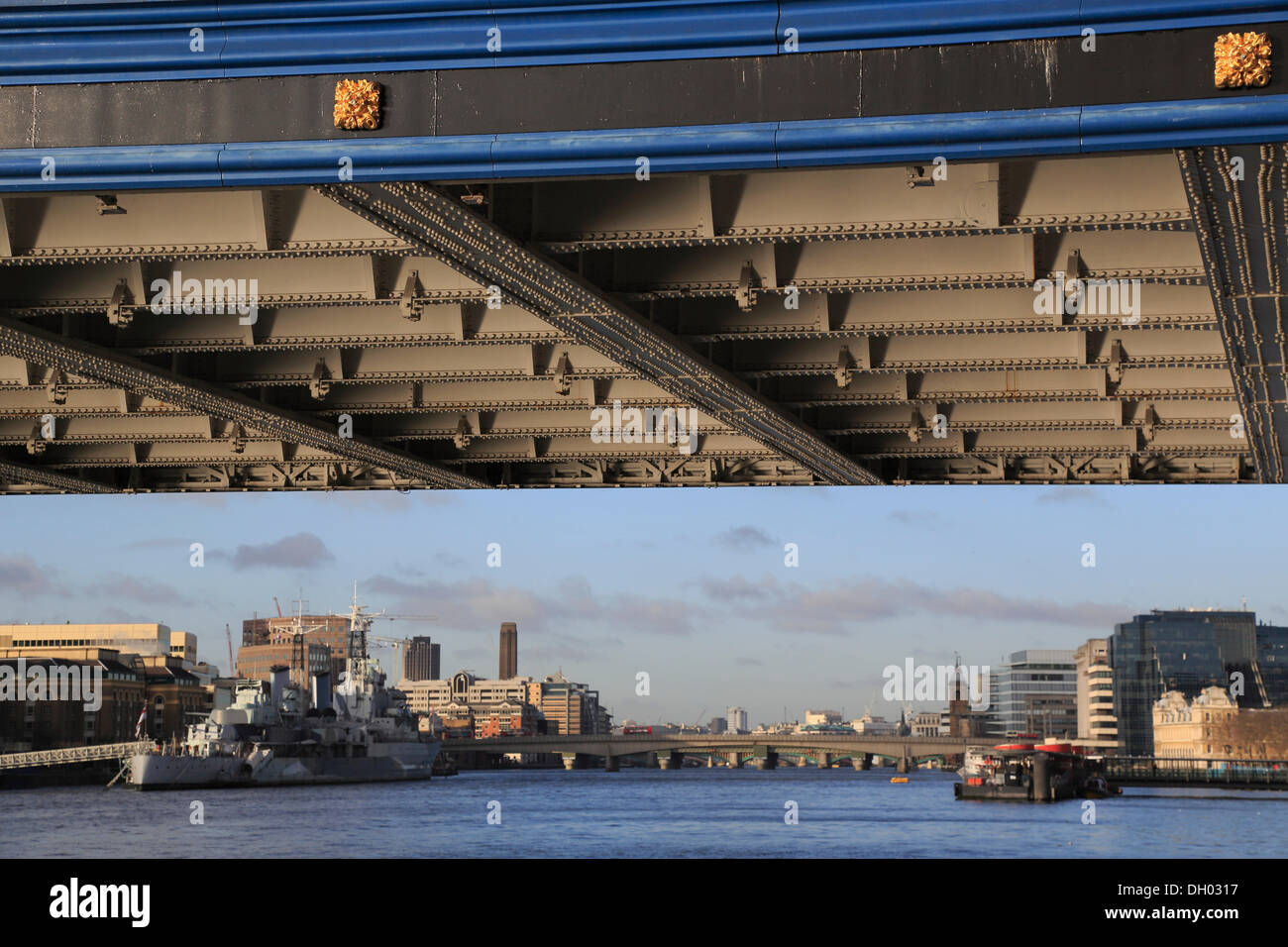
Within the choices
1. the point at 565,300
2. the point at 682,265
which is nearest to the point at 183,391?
the point at 565,300

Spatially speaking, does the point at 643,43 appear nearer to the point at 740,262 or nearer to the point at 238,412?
the point at 740,262

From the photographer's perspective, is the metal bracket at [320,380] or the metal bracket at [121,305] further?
the metal bracket at [320,380]

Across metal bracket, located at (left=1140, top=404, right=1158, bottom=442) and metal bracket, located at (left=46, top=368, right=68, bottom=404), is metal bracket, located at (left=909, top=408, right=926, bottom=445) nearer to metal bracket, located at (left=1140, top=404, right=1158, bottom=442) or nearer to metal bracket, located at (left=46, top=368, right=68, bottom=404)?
metal bracket, located at (left=1140, top=404, right=1158, bottom=442)

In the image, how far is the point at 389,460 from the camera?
94.6ft

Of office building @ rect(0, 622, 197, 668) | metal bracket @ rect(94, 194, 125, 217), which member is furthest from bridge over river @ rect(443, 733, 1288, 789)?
metal bracket @ rect(94, 194, 125, 217)

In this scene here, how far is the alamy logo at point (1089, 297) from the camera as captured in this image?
1817 centimetres

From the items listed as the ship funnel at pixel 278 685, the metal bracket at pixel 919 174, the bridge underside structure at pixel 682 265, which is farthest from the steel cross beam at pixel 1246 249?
the ship funnel at pixel 278 685

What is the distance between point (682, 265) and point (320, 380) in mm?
7290

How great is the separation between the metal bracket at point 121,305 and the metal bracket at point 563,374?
6.82 meters

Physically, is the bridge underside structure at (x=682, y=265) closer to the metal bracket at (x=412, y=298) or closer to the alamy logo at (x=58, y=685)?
the metal bracket at (x=412, y=298)

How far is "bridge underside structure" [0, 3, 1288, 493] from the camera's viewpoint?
13.3 m

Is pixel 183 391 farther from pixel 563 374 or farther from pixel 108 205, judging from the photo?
pixel 108 205

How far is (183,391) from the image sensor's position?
2297 cm
